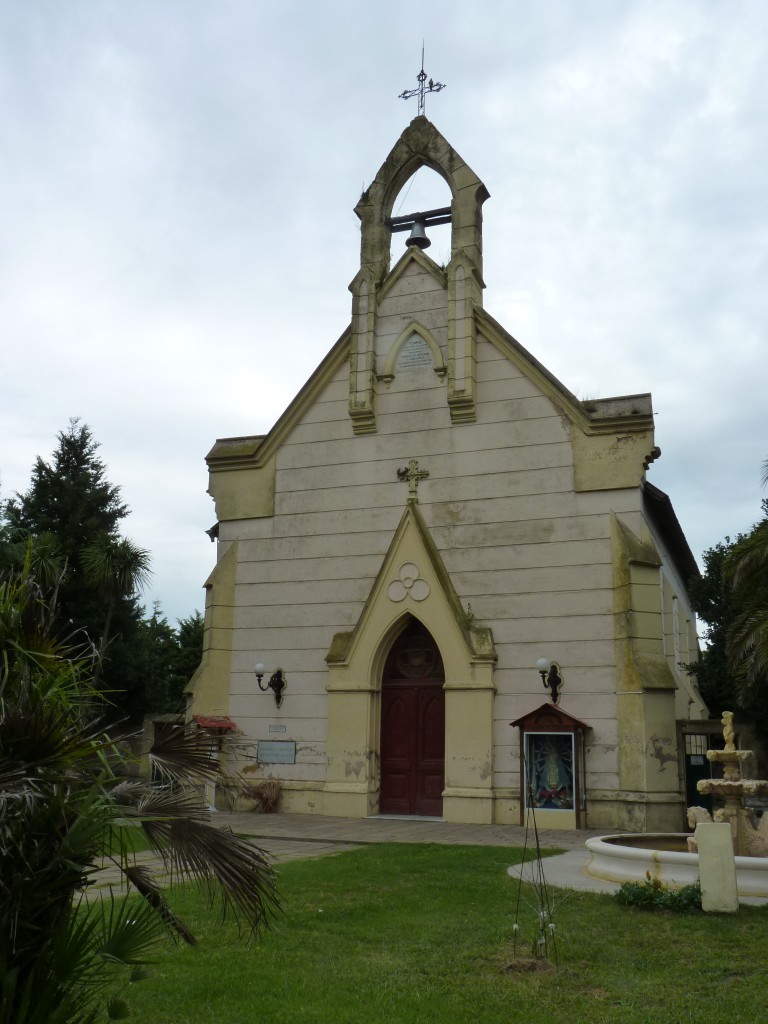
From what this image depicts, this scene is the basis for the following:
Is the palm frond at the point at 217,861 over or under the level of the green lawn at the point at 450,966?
over

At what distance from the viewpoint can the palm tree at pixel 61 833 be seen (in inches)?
167

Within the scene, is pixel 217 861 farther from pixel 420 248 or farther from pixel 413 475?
pixel 420 248

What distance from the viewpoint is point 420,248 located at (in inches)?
855

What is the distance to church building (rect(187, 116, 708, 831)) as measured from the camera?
58.0 ft

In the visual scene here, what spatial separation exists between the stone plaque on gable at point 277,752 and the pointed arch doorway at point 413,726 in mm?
1905

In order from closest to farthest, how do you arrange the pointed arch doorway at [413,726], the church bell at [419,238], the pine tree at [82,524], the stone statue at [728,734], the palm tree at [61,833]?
the palm tree at [61,833] < the stone statue at [728,734] < the pointed arch doorway at [413,726] < the church bell at [419,238] < the pine tree at [82,524]

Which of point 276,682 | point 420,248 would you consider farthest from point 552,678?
point 420,248

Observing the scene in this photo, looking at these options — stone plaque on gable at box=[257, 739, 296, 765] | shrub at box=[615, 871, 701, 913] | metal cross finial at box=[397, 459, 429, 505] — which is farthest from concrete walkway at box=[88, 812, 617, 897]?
metal cross finial at box=[397, 459, 429, 505]

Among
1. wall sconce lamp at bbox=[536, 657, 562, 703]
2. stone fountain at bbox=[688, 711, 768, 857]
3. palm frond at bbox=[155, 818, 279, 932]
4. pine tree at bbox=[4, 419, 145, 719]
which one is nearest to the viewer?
palm frond at bbox=[155, 818, 279, 932]

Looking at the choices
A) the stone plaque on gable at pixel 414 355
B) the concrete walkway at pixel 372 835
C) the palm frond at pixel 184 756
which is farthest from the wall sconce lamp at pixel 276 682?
the palm frond at pixel 184 756

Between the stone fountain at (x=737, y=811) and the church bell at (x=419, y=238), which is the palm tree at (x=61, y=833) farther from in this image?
the church bell at (x=419, y=238)

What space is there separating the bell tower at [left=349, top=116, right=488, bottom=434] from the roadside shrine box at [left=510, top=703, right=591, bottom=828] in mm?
6300

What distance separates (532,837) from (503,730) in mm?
2948

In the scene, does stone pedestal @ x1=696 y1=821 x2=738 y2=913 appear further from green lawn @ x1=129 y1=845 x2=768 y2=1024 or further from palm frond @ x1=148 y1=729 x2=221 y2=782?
palm frond @ x1=148 y1=729 x2=221 y2=782
